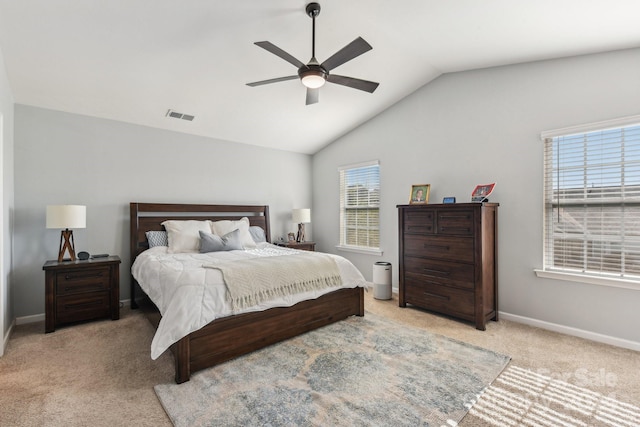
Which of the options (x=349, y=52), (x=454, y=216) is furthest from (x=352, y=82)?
(x=454, y=216)

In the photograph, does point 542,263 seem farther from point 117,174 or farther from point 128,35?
point 117,174

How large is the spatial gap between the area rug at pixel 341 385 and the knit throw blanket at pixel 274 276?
49cm

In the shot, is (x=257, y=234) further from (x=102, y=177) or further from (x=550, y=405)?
(x=550, y=405)

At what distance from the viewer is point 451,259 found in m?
3.47

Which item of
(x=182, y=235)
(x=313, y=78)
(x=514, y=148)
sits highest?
(x=313, y=78)

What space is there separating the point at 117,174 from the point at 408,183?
3942 millimetres

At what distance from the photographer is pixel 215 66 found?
128 inches

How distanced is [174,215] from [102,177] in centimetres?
98

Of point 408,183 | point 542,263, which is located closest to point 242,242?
point 408,183

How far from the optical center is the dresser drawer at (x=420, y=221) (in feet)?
12.0

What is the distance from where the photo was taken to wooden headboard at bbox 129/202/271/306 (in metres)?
4.06

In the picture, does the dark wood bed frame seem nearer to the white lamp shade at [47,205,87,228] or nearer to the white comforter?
the white comforter

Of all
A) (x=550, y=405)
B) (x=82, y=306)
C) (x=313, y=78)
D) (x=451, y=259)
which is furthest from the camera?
(x=451, y=259)

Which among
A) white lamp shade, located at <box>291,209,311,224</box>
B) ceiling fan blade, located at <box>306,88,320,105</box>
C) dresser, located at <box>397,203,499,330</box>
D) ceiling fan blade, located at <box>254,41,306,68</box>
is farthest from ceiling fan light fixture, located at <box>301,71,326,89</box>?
white lamp shade, located at <box>291,209,311,224</box>
